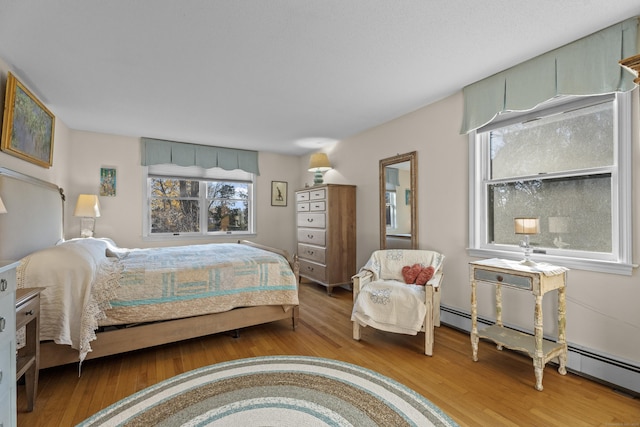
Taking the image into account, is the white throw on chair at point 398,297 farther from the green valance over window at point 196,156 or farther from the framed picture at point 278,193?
the green valance over window at point 196,156

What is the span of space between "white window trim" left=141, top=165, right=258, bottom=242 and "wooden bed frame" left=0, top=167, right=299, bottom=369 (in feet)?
5.02

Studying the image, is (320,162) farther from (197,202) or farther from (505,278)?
(505,278)

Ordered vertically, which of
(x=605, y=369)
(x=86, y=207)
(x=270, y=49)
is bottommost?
(x=605, y=369)

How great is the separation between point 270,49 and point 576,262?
9.42 feet

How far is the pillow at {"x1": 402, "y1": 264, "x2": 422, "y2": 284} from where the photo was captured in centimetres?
296

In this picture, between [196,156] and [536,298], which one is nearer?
[536,298]

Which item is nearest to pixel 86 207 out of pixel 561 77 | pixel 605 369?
pixel 561 77

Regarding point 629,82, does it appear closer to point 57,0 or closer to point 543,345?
point 543,345

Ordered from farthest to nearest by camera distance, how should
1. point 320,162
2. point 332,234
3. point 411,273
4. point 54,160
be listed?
point 320,162 < point 332,234 < point 54,160 < point 411,273

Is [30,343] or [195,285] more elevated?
[195,285]

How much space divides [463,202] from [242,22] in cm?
256

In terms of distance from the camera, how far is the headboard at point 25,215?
2254 mm

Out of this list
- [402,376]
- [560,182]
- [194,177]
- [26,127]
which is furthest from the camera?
[194,177]

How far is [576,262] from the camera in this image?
7.41 feet
